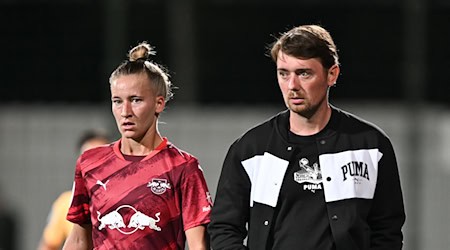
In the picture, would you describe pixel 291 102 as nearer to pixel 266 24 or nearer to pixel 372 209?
pixel 372 209

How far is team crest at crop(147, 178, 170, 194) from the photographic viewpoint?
16.5ft

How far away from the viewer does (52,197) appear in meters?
12.2

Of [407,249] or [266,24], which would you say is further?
[266,24]

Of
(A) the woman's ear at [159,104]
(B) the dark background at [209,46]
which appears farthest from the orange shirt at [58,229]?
(B) the dark background at [209,46]

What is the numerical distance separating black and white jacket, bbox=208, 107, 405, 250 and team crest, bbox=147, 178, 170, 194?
227mm

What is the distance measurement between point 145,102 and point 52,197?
23.9ft

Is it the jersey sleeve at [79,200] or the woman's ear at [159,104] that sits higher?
the woman's ear at [159,104]

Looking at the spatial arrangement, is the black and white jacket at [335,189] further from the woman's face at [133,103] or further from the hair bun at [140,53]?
the hair bun at [140,53]

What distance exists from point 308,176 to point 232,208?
31 cm

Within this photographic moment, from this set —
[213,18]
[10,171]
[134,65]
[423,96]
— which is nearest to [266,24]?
[213,18]

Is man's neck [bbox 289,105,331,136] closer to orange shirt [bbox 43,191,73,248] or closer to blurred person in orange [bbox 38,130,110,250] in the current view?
blurred person in orange [bbox 38,130,110,250]

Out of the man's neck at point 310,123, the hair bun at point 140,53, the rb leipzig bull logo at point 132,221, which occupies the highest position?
the hair bun at point 140,53

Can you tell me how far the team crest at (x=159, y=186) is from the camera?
5035 millimetres

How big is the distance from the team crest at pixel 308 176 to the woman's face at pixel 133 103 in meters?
0.65
